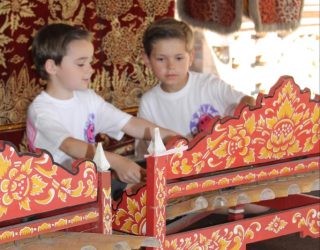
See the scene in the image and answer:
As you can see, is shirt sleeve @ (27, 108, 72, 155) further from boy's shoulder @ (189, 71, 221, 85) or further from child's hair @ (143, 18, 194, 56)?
boy's shoulder @ (189, 71, 221, 85)

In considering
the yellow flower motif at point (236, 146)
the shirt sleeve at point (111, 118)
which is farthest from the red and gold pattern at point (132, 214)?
the shirt sleeve at point (111, 118)

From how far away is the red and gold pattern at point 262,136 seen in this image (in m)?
2.05

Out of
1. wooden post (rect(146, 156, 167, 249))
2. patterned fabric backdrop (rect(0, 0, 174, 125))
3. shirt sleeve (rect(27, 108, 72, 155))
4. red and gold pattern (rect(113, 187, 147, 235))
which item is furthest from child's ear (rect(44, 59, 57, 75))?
wooden post (rect(146, 156, 167, 249))

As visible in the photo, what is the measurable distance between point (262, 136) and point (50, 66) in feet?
2.59

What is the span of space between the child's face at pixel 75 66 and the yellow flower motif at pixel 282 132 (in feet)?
2.28

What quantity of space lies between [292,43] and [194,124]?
1.74 meters

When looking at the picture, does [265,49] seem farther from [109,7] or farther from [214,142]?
[214,142]

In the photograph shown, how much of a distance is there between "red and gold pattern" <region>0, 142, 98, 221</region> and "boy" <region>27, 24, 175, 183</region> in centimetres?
55

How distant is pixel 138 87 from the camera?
3291 mm

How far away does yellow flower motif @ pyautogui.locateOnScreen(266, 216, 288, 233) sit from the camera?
7.25 ft

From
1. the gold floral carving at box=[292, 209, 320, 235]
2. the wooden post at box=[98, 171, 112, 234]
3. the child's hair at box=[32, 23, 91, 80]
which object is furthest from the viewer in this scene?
the child's hair at box=[32, 23, 91, 80]

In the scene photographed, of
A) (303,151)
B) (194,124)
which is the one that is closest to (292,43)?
(194,124)

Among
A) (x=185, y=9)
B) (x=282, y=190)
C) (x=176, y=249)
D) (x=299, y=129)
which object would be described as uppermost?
(x=185, y=9)

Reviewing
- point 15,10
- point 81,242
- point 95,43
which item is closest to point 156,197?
point 81,242
